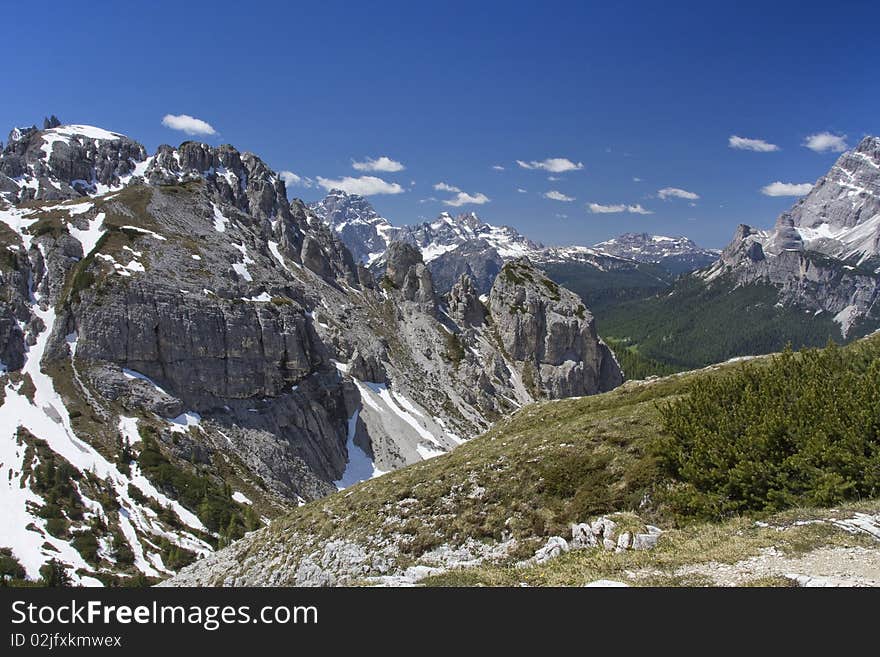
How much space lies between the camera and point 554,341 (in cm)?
18150

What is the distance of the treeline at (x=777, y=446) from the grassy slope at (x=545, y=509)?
128cm

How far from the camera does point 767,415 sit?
19.1 m

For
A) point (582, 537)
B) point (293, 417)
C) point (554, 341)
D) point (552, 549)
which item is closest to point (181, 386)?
point (293, 417)

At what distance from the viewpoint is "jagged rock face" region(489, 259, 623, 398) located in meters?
180

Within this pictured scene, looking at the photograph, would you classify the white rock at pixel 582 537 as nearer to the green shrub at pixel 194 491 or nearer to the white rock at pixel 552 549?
the white rock at pixel 552 549

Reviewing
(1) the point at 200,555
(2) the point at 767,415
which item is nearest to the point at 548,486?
(2) the point at 767,415

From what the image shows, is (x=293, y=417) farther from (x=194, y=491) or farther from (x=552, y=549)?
(x=552, y=549)

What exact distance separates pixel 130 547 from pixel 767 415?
71.1 metres

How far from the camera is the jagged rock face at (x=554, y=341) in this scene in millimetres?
179625

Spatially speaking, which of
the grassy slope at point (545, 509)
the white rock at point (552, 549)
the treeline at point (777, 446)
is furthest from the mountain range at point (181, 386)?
the treeline at point (777, 446)

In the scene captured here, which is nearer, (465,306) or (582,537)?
(582,537)

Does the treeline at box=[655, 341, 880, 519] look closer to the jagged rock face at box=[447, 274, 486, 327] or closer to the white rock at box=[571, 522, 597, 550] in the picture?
the white rock at box=[571, 522, 597, 550]

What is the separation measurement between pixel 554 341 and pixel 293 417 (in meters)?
107

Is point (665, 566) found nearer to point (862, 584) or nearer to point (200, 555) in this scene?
point (862, 584)
